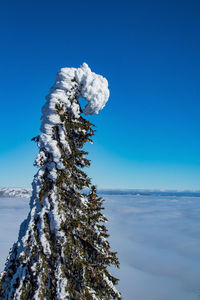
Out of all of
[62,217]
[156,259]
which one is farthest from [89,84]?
[156,259]

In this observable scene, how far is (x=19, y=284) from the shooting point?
5.34 metres

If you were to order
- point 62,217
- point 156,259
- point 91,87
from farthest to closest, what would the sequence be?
1. point 156,259
2. point 91,87
3. point 62,217

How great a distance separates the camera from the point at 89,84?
673 cm

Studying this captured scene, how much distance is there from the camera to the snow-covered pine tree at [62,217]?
18.0 ft

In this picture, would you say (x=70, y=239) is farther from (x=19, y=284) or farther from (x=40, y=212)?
(x=19, y=284)

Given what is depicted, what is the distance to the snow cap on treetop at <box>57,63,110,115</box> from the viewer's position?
6.60 meters

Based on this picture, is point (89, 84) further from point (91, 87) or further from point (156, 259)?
point (156, 259)

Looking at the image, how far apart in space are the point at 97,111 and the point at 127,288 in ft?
122

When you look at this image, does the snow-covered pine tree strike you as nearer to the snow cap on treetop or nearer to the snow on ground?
the snow cap on treetop

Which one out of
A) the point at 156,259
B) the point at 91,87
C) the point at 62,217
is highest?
the point at 91,87

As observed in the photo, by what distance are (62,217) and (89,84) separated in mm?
3903

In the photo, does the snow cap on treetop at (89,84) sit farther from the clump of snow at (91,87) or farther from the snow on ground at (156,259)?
the snow on ground at (156,259)

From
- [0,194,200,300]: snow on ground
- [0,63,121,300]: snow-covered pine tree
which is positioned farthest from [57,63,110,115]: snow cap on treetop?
[0,194,200,300]: snow on ground

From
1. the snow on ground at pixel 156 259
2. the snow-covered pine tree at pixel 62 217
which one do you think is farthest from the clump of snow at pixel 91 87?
the snow on ground at pixel 156 259
